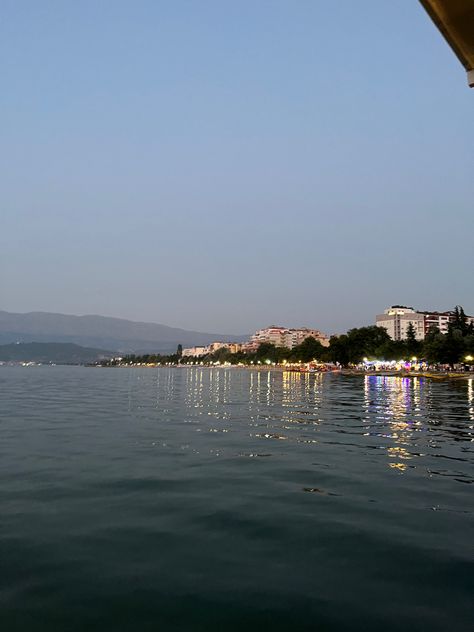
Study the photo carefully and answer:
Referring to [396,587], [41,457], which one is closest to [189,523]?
[396,587]

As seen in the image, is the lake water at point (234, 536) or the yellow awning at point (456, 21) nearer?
the lake water at point (234, 536)

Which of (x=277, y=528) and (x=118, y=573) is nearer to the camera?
(x=118, y=573)

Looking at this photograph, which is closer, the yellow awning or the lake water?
the lake water

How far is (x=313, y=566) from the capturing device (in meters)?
7.62

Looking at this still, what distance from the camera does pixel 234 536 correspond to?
8961 millimetres

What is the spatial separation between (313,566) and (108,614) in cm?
308

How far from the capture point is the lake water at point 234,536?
20.6 feet

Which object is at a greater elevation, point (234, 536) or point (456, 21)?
point (456, 21)

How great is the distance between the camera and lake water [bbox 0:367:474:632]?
6.27 metres

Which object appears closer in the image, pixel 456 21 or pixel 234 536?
pixel 456 21

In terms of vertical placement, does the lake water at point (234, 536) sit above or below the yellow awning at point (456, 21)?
below

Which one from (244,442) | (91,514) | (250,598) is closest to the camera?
(250,598)

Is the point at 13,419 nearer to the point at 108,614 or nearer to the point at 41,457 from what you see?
the point at 41,457

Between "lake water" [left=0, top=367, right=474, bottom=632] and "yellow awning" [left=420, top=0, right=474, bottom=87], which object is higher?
"yellow awning" [left=420, top=0, right=474, bottom=87]
